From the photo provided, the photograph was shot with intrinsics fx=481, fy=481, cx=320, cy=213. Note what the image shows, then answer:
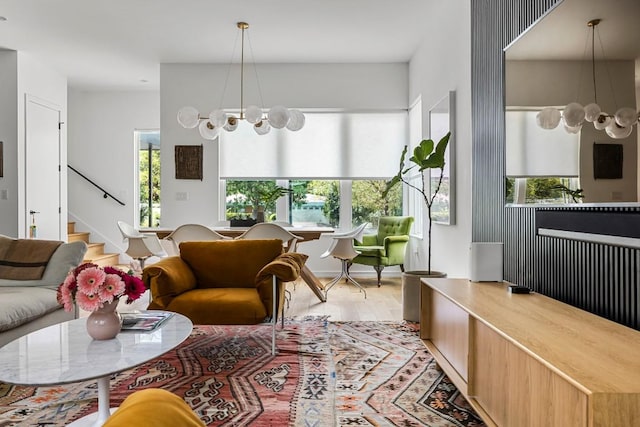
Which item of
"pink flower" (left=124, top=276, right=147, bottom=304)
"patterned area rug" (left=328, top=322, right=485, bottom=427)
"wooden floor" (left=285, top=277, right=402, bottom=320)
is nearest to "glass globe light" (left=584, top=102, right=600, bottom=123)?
"patterned area rug" (left=328, top=322, right=485, bottom=427)

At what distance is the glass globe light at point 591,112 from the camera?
187 centimetres

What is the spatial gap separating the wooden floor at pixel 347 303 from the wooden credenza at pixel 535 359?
67.1 inches

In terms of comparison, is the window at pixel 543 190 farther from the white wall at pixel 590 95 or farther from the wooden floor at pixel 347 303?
the wooden floor at pixel 347 303

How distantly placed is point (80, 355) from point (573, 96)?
227cm

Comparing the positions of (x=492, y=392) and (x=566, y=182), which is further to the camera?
(x=566, y=182)

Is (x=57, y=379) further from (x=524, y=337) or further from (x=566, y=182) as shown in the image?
(x=566, y=182)

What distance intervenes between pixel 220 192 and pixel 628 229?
17.9 feet

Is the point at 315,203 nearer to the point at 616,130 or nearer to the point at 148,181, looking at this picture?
the point at 148,181

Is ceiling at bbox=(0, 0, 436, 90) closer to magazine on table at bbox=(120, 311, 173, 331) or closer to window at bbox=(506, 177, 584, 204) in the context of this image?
window at bbox=(506, 177, 584, 204)

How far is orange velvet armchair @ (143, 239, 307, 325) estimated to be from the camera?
9.57ft

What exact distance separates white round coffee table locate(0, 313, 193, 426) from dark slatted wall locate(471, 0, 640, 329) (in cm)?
180

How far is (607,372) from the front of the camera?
4.24 ft

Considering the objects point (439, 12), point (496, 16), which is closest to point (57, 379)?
point (496, 16)

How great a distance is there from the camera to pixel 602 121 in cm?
184
